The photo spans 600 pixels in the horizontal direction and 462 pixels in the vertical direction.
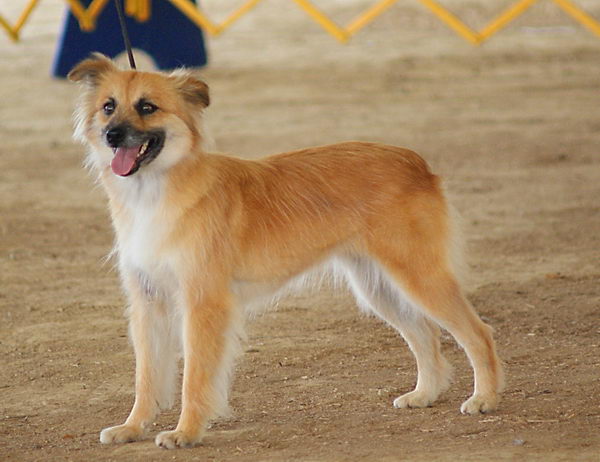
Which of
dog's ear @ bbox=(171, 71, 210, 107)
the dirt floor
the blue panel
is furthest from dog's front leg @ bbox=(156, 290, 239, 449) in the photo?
the blue panel

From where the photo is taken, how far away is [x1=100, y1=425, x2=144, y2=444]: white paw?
18.1 feet

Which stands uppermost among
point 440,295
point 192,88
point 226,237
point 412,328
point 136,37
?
point 192,88

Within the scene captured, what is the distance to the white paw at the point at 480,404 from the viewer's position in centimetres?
573

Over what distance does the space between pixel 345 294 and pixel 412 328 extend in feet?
6.82

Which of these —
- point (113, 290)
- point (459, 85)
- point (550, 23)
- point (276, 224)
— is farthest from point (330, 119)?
point (550, 23)

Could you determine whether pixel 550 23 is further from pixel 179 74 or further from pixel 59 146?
pixel 179 74

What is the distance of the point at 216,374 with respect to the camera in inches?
215

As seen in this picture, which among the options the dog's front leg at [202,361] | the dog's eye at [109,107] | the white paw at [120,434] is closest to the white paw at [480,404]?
the dog's front leg at [202,361]

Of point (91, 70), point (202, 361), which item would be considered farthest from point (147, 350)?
point (91, 70)

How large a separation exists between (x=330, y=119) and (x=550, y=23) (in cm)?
1122

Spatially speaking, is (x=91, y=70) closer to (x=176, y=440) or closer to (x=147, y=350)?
(x=147, y=350)

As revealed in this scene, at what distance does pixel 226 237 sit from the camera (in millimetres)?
5500

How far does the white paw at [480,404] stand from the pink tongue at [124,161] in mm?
2017

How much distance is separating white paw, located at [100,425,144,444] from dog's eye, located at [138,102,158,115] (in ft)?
4.92
